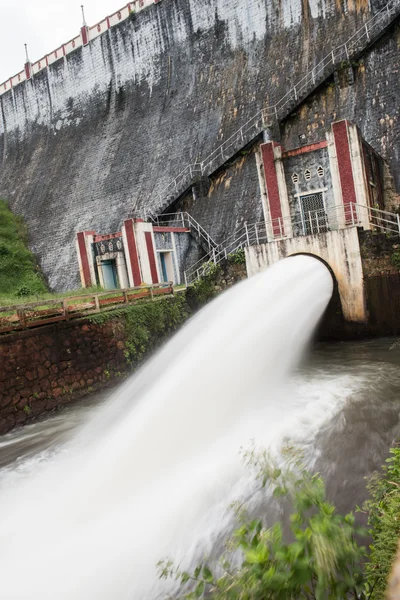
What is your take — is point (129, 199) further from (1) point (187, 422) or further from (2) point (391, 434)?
(2) point (391, 434)

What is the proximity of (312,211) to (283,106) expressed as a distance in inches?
228

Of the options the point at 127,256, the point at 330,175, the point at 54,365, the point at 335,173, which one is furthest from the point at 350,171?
the point at 54,365

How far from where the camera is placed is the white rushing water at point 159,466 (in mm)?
4109

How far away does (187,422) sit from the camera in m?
6.70

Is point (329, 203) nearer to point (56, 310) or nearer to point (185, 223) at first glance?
point (185, 223)

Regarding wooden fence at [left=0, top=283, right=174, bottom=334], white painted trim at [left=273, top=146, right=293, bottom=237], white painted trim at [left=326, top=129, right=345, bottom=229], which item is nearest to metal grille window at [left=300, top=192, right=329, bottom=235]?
white painted trim at [left=273, top=146, right=293, bottom=237]

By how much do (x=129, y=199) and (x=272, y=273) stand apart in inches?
462

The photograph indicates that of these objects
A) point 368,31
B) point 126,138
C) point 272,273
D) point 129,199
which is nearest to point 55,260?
point 129,199

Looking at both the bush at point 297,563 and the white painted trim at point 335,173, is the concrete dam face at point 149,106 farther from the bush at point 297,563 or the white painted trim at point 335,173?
the bush at point 297,563

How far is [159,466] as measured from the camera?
5.69 meters

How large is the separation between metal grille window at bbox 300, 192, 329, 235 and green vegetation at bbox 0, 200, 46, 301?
41.1ft

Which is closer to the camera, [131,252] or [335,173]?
[335,173]

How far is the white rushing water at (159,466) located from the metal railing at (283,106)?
900 cm

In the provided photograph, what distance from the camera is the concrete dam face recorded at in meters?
18.0
